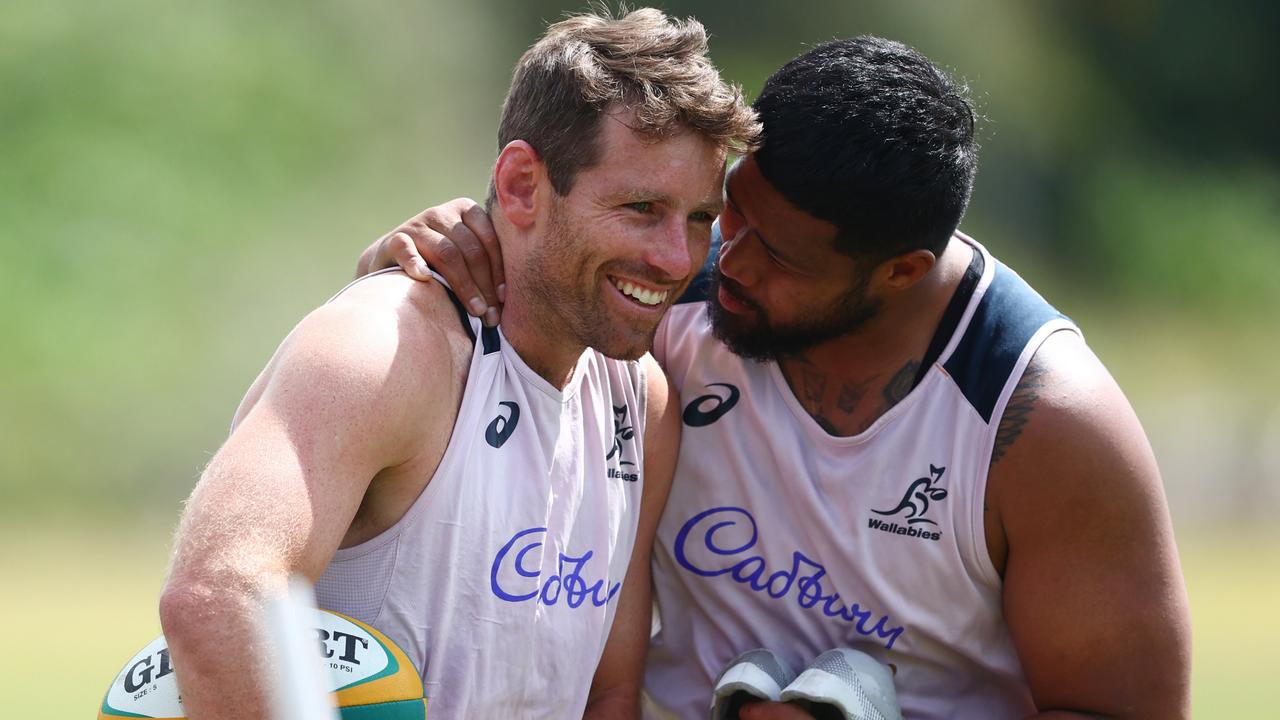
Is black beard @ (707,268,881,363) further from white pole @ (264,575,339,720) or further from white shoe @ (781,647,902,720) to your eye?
white pole @ (264,575,339,720)

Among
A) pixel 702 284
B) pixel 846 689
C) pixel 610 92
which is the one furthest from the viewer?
pixel 702 284

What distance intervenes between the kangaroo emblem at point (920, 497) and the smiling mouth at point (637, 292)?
0.92 meters

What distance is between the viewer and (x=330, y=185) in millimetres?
19375

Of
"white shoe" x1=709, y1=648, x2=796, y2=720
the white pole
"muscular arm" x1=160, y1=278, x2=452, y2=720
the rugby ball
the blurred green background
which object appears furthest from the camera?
the blurred green background

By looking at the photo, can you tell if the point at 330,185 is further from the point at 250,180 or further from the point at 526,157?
the point at 526,157

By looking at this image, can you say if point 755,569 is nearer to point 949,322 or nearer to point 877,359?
point 877,359

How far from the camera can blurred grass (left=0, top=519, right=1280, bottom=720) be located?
9523 millimetres

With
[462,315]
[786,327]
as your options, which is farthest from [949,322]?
[462,315]

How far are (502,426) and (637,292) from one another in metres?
0.46

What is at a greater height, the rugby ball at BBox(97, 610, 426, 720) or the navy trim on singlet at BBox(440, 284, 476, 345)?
the navy trim on singlet at BBox(440, 284, 476, 345)

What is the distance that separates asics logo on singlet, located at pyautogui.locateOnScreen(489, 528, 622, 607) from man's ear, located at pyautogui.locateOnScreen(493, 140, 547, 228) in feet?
2.51

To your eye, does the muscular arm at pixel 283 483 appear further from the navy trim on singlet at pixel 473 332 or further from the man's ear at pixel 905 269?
the man's ear at pixel 905 269

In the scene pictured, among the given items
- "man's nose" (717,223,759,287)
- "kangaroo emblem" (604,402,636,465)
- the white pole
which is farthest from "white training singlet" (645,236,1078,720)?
the white pole

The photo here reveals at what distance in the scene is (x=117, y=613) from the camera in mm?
11273
